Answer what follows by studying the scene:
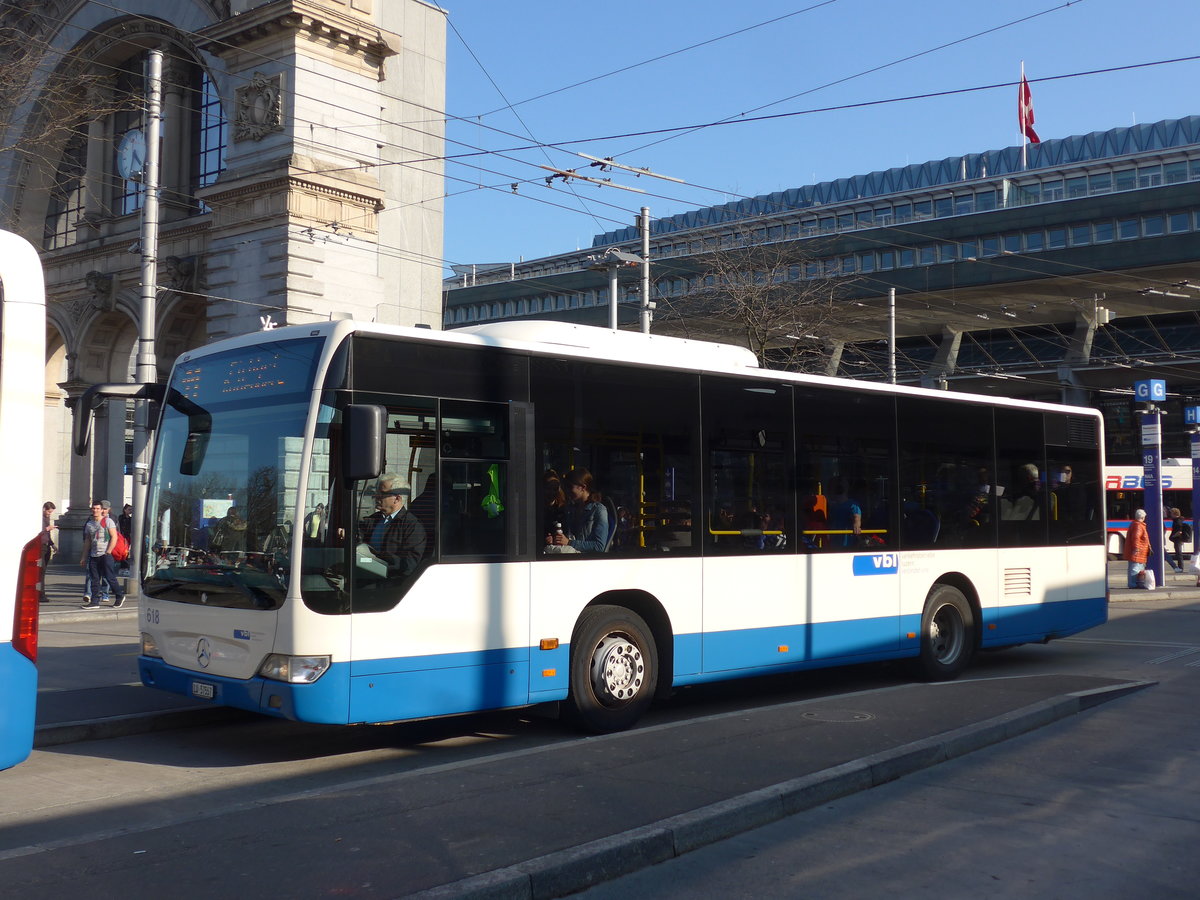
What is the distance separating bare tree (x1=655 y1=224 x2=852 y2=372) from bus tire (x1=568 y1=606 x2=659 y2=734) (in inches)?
685

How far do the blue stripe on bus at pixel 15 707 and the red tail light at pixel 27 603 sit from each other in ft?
0.15

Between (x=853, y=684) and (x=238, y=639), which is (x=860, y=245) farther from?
(x=238, y=639)

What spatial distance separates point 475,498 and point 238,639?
180 cm

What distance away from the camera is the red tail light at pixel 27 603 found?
5527 millimetres

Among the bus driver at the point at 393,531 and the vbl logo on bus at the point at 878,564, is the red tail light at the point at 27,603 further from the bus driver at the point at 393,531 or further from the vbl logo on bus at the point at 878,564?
the vbl logo on bus at the point at 878,564

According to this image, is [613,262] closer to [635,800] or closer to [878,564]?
[878,564]

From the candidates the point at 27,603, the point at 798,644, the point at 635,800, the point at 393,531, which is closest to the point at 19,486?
the point at 27,603

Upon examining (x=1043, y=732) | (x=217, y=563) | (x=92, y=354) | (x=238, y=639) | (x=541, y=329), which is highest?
(x=92, y=354)

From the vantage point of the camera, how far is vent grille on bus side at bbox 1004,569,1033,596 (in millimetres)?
12651

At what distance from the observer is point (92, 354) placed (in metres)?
31.8

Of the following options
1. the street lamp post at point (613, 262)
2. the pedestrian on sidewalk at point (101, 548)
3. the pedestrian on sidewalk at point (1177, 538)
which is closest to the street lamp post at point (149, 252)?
the pedestrian on sidewalk at point (101, 548)

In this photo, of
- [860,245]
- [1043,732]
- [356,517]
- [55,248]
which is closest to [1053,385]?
[860,245]

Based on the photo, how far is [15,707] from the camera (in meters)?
5.46

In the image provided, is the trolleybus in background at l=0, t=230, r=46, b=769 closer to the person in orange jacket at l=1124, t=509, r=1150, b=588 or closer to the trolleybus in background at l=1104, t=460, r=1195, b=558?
the person in orange jacket at l=1124, t=509, r=1150, b=588
